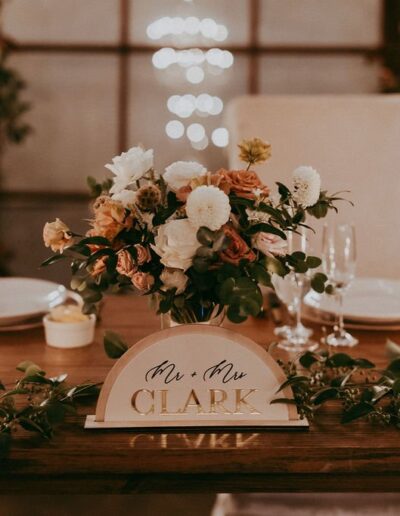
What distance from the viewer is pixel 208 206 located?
838mm

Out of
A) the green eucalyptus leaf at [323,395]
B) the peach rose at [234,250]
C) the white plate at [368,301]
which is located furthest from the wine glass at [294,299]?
the peach rose at [234,250]

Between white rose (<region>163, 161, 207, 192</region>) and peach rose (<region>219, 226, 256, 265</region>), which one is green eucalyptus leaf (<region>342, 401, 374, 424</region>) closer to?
peach rose (<region>219, 226, 256, 265</region>)

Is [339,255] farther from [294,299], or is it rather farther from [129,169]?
[129,169]

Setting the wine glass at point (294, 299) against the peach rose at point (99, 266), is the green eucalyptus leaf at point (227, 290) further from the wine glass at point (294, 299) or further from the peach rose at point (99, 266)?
the wine glass at point (294, 299)

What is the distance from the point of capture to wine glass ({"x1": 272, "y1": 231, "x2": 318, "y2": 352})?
1.29 meters

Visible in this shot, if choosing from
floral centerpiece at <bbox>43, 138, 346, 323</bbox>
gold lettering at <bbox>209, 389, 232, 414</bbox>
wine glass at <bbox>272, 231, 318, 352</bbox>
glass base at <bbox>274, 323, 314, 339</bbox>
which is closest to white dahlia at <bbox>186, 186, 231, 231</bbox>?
floral centerpiece at <bbox>43, 138, 346, 323</bbox>

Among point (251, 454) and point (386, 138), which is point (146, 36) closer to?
point (386, 138)

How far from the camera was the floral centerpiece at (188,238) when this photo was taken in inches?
33.6

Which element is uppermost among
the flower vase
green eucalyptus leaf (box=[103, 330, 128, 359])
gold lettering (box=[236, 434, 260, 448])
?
the flower vase

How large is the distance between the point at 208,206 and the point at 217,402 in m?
0.27

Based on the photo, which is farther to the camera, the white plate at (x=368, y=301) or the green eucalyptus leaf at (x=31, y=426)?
the white plate at (x=368, y=301)

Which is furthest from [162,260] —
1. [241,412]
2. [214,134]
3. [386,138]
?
[214,134]

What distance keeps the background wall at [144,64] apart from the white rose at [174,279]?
340cm

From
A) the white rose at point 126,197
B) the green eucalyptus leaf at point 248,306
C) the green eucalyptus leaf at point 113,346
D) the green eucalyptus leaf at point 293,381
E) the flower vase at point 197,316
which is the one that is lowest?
the green eucalyptus leaf at point 293,381
